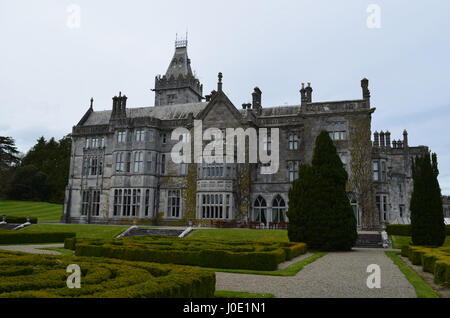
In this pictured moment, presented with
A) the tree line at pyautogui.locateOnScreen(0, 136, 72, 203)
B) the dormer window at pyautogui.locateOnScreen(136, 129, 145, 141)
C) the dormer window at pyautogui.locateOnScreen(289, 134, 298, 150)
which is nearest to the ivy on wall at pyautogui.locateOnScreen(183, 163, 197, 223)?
the dormer window at pyautogui.locateOnScreen(136, 129, 145, 141)

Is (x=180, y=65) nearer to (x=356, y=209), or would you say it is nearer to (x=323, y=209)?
(x=356, y=209)

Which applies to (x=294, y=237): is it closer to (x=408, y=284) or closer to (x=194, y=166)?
(x=408, y=284)

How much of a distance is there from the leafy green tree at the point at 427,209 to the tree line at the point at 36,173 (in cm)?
6002

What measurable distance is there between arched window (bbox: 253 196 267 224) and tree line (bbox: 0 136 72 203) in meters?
43.5

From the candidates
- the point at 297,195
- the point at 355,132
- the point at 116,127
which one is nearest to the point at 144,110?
the point at 116,127

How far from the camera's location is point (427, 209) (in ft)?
69.3

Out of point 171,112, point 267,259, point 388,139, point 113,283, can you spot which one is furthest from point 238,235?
point 388,139

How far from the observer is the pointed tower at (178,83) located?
59.1m

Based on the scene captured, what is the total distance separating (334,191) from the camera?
77.9 feet

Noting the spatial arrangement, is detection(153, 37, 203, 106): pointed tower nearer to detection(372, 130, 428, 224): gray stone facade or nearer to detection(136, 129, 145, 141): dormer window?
detection(136, 129, 145, 141): dormer window

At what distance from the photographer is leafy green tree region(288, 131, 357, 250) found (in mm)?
23064

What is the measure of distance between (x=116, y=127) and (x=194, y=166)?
983 centimetres

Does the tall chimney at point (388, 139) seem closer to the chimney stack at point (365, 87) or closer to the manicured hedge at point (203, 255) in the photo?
the chimney stack at point (365, 87)

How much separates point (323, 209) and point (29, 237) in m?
20.0
